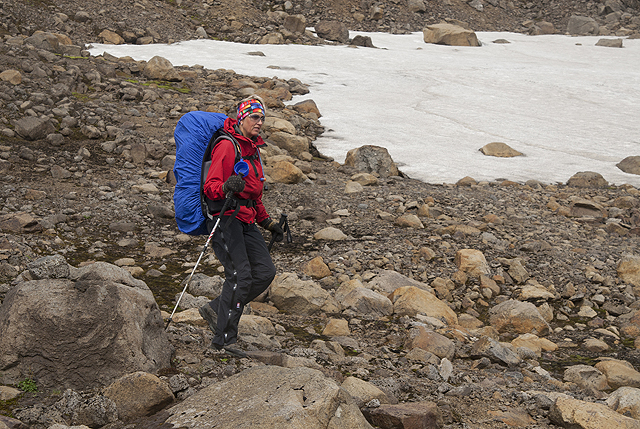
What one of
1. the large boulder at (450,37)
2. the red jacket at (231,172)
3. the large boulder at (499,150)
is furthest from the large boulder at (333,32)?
the red jacket at (231,172)

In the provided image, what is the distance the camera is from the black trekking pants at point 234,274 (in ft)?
17.3

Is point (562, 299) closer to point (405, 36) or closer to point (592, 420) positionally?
point (592, 420)

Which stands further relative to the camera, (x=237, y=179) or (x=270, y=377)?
(x=237, y=179)

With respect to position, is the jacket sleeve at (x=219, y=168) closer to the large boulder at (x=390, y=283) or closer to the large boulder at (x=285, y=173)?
the large boulder at (x=390, y=283)

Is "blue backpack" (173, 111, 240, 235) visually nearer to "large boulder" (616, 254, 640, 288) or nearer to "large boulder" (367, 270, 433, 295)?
"large boulder" (367, 270, 433, 295)

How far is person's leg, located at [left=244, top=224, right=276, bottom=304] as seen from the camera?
5.43 m

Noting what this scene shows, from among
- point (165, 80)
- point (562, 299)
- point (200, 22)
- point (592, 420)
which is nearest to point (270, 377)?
point (592, 420)

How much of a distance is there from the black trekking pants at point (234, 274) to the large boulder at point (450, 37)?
34.3 m

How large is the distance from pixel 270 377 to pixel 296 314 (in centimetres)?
312

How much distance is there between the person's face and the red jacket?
7 centimetres

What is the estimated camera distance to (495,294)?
8945mm

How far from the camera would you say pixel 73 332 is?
4531 millimetres

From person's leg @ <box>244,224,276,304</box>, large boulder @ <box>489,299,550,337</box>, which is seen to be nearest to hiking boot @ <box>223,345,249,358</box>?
person's leg @ <box>244,224,276,304</box>

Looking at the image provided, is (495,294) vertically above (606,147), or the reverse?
(606,147)
